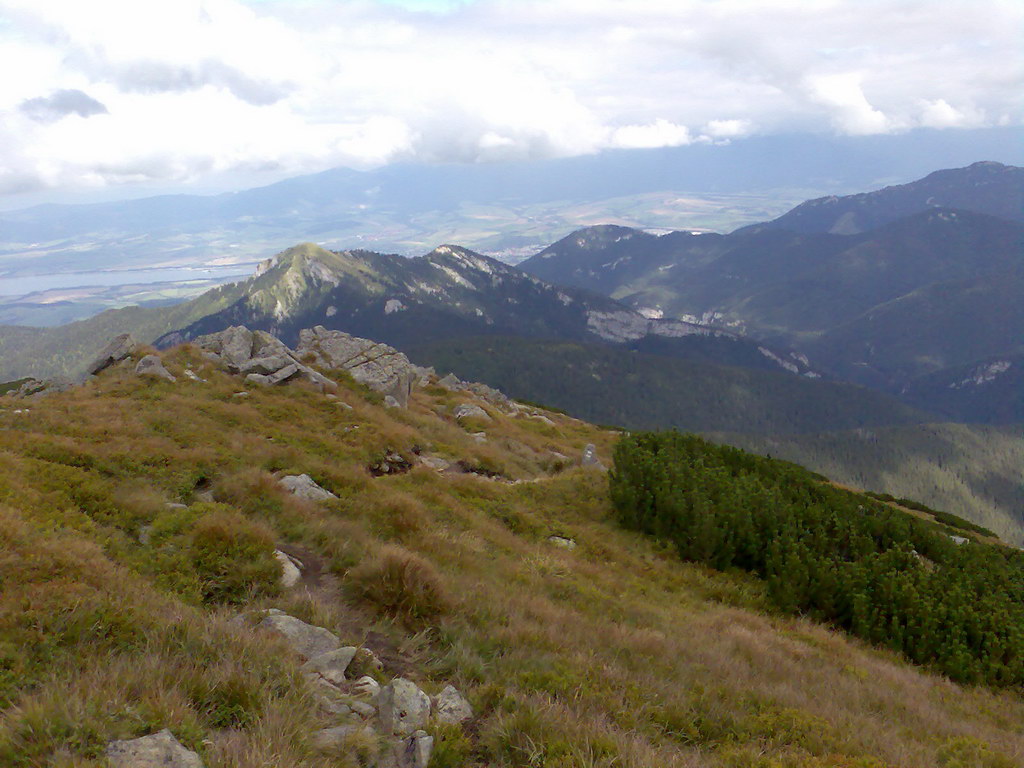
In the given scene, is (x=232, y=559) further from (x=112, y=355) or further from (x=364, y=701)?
(x=112, y=355)

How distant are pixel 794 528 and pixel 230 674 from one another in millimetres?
16119

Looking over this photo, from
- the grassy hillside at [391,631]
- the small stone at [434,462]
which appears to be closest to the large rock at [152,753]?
the grassy hillside at [391,631]

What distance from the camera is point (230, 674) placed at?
518 centimetres

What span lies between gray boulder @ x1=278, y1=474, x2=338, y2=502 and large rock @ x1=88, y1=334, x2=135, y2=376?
66.4 ft

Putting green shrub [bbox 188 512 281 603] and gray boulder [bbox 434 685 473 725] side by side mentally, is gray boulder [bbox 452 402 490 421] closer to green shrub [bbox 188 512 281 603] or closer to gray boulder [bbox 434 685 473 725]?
green shrub [bbox 188 512 281 603]

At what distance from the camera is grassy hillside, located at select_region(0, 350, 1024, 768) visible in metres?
5.00

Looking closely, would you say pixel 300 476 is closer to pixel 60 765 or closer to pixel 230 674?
pixel 230 674

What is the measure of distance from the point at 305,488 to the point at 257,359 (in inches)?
671

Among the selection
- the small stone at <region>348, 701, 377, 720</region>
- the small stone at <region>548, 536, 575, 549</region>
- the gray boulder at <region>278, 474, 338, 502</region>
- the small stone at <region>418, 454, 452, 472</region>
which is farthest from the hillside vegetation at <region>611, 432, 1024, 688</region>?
the small stone at <region>348, 701, 377, 720</region>

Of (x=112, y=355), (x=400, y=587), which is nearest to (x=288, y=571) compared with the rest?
(x=400, y=587)

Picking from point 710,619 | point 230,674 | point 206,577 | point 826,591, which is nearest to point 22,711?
point 230,674

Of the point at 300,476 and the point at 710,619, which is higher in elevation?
the point at 300,476

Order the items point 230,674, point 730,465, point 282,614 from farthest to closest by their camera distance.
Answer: point 730,465
point 282,614
point 230,674

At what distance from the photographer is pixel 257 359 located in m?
27.8
